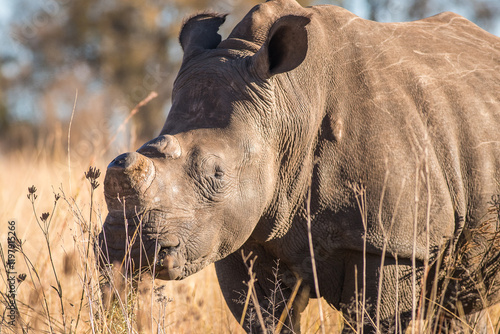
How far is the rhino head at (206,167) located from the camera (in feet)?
10.9

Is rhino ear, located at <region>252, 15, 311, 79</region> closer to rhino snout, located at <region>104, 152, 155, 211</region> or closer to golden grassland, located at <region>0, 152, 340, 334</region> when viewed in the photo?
rhino snout, located at <region>104, 152, 155, 211</region>

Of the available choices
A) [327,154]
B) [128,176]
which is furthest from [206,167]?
[327,154]

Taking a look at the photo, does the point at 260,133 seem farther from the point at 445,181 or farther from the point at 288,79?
the point at 445,181

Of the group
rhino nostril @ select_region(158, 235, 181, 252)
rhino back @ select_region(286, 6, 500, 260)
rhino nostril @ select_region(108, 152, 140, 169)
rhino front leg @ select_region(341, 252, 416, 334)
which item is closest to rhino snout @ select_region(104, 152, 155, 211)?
rhino nostril @ select_region(108, 152, 140, 169)

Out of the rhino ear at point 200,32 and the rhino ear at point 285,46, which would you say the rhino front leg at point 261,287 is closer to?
the rhino ear at point 285,46

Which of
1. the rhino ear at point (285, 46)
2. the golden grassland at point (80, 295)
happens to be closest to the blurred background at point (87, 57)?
the golden grassland at point (80, 295)

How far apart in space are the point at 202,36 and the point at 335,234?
1409 millimetres

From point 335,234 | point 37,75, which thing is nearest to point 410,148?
point 335,234

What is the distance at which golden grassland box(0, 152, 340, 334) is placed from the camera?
11.1ft

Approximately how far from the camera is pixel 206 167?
3518mm

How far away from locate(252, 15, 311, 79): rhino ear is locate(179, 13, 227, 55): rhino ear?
53cm

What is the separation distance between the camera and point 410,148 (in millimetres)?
3771

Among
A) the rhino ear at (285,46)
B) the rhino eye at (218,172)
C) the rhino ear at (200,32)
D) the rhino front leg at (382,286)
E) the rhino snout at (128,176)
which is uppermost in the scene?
the rhino ear at (200,32)

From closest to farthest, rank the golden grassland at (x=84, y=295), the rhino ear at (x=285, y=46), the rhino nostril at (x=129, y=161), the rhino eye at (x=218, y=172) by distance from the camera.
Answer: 1. the rhino nostril at (x=129, y=161)
2. the golden grassland at (x=84, y=295)
3. the rhino eye at (x=218, y=172)
4. the rhino ear at (x=285, y=46)
